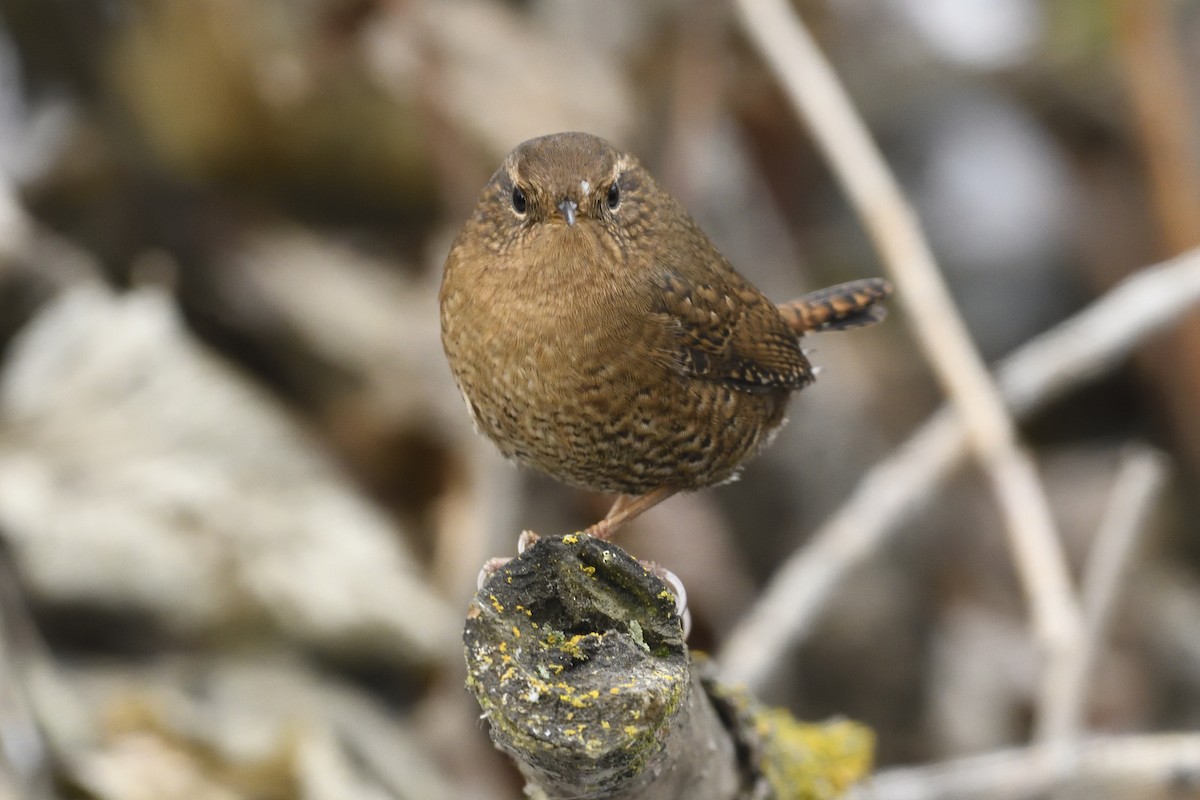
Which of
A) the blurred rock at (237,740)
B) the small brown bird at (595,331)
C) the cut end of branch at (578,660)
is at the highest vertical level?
the small brown bird at (595,331)

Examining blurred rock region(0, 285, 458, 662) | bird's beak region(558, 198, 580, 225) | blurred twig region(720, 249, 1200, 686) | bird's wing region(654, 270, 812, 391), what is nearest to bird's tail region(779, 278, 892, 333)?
bird's wing region(654, 270, 812, 391)

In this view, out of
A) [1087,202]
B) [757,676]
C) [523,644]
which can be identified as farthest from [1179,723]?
[523,644]

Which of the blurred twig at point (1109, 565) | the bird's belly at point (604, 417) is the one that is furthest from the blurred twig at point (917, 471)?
the bird's belly at point (604, 417)

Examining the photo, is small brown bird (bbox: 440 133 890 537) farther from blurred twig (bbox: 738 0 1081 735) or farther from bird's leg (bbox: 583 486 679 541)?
blurred twig (bbox: 738 0 1081 735)

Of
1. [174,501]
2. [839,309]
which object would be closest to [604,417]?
[839,309]

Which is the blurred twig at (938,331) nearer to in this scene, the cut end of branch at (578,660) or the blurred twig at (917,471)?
the blurred twig at (917,471)

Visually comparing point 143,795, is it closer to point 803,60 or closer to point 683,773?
point 683,773

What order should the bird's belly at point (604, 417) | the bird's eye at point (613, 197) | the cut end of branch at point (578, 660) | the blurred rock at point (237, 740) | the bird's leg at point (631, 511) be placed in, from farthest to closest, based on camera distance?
the blurred rock at point (237, 740) → the bird's leg at point (631, 511) → the bird's eye at point (613, 197) → the bird's belly at point (604, 417) → the cut end of branch at point (578, 660)
